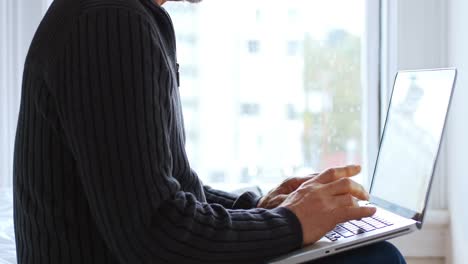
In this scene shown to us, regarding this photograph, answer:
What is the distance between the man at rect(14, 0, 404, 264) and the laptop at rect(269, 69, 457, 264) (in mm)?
25

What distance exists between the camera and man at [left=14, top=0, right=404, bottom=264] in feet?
2.37

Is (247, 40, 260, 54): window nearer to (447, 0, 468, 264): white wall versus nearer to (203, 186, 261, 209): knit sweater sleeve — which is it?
(447, 0, 468, 264): white wall

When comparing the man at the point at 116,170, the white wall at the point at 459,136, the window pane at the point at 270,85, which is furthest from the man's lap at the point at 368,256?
the window pane at the point at 270,85

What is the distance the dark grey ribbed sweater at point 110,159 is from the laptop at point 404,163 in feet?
0.33

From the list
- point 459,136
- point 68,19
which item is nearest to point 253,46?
point 459,136

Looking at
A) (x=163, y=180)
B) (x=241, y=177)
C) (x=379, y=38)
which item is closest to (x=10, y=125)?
(x=241, y=177)

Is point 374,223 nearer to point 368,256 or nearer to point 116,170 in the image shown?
point 368,256

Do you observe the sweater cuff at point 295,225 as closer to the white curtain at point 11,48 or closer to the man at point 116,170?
the man at point 116,170

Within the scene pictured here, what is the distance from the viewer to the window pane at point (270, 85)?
6.35 feet

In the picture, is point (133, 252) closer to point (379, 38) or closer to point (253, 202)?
point (253, 202)

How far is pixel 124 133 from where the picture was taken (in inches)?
28.3

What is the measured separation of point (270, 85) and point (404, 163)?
894 millimetres

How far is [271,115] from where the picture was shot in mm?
1973

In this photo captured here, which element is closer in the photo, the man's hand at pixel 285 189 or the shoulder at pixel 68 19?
the shoulder at pixel 68 19
